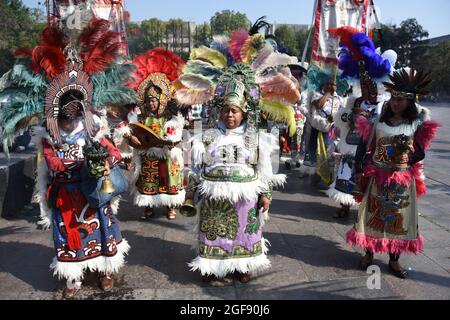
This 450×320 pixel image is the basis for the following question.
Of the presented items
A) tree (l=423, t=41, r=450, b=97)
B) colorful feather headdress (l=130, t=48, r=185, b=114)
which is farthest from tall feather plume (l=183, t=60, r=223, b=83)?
tree (l=423, t=41, r=450, b=97)

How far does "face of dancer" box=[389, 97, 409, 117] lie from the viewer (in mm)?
3584

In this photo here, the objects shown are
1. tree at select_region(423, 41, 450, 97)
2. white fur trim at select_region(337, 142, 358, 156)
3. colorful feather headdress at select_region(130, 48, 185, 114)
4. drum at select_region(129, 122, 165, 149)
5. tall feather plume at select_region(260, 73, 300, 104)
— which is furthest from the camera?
A: tree at select_region(423, 41, 450, 97)

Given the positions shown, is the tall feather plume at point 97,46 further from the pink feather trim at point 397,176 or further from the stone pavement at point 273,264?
the pink feather trim at point 397,176

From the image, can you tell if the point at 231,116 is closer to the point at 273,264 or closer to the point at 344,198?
the point at 273,264

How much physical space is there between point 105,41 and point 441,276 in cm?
390

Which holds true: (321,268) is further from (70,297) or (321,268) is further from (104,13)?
(104,13)

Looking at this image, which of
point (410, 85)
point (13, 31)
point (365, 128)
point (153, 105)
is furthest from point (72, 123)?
point (13, 31)

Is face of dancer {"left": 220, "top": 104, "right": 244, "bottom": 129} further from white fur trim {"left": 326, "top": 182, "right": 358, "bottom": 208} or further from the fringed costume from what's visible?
the fringed costume

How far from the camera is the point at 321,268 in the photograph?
13.2 feet

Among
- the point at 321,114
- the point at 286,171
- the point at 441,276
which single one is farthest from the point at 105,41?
the point at 286,171

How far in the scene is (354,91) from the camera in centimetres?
543

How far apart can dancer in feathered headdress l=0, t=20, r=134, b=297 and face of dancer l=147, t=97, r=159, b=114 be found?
5.50 feet

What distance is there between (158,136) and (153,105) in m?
0.43

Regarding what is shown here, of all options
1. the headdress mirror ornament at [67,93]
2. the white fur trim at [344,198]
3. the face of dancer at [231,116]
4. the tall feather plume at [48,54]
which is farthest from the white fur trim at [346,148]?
the tall feather plume at [48,54]
